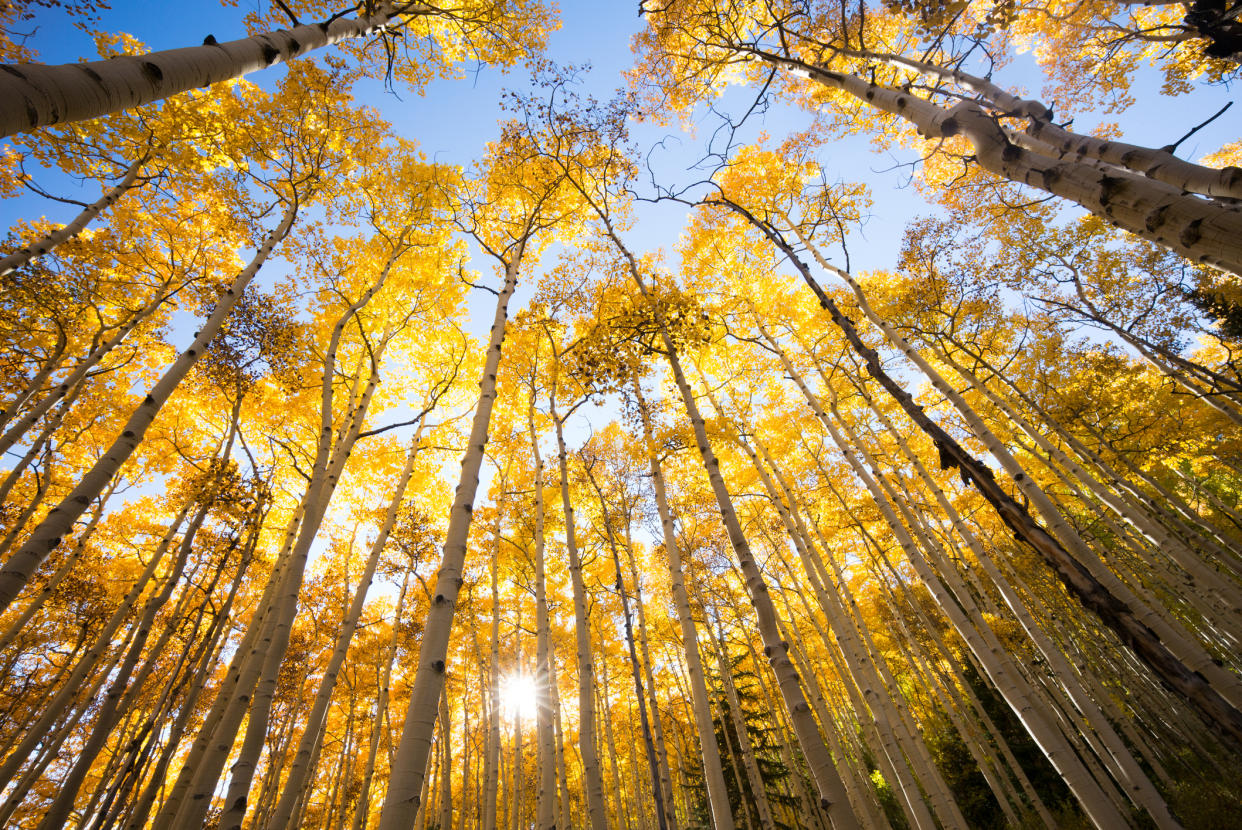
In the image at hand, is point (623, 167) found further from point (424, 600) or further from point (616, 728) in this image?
point (616, 728)

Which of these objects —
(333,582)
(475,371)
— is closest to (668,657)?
(333,582)

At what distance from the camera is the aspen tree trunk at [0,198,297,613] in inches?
127

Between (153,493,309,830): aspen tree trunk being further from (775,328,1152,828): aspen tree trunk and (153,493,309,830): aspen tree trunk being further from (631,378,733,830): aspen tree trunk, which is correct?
(775,328,1152,828): aspen tree trunk

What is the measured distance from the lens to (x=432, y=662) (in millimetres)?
3025

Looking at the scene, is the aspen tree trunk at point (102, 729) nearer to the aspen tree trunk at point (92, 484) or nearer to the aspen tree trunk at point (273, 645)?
the aspen tree trunk at point (273, 645)

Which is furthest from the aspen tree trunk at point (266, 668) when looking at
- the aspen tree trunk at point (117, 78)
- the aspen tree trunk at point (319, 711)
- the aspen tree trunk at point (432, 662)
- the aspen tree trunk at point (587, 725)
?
the aspen tree trunk at point (117, 78)

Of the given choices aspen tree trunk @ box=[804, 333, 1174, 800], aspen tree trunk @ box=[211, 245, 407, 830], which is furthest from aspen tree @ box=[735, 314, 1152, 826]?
aspen tree trunk @ box=[211, 245, 407, 830]

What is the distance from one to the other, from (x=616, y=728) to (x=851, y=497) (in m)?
13.5

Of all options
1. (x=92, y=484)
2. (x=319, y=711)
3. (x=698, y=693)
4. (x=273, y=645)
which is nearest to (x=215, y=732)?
(x=273, y=645)

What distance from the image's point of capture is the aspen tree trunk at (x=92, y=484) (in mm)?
3223

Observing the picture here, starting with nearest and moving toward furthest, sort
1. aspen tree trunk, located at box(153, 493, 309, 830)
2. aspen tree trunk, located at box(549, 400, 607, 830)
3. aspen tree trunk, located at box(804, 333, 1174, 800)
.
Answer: aspen tree trunk, located at box(153, 493, 309, 830) < aspen tree trunk, located at box(804, 333, 1174, 800) < aspen tree trunk, located at box(549, 400, 607, 830)

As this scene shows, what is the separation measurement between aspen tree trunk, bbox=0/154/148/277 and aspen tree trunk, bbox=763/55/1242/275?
9.59 metres

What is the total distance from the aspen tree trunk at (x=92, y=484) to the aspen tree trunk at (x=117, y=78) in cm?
294

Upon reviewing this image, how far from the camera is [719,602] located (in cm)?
1409
